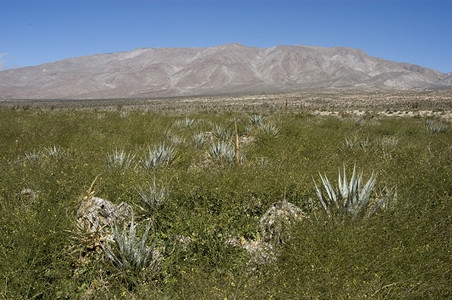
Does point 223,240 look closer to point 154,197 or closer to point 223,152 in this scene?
point 154,197

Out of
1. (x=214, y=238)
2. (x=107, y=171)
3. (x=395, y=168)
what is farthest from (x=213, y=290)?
(x=395, y=168)

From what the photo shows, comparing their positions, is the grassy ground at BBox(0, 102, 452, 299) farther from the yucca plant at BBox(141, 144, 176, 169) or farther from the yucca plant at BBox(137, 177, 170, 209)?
the yucca plant at BBox(141, 144, 176, 169)

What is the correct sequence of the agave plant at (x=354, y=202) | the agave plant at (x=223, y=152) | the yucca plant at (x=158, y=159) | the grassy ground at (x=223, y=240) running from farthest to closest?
1. the agave plant at (x=223, y=152)
2. the yucca plant at (x=158, y=159)
3. the agave plant at (x=354, y=202)
4. the grassy ground at (x=223, y=240)

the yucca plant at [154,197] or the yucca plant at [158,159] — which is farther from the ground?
the yucca plant at [158,159]

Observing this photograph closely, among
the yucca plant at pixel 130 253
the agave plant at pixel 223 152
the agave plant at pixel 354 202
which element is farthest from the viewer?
the agave plant at pixel 223 152

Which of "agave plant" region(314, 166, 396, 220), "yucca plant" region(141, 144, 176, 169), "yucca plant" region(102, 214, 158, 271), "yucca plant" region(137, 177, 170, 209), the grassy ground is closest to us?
the grassy ground

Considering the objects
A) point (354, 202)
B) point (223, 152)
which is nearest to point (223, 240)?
point (354, 202)

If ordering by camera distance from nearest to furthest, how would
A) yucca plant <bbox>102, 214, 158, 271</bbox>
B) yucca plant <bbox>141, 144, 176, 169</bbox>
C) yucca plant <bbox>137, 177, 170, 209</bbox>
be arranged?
yucca plant <bbox>102, 214, 158, 271</bbox>
yucca plant <bbox>137, 177, 170, 209</bbox>
yucca plant <bbox>141, 144, 176, 169</bbox>

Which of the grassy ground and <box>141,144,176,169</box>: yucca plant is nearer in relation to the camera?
the grassy ground

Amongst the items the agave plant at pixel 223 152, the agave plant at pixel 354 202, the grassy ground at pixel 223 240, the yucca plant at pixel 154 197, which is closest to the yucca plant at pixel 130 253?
the grassy ground at pixel 223 240

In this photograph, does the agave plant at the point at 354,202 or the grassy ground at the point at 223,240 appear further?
the agave plant at the point at 354,202

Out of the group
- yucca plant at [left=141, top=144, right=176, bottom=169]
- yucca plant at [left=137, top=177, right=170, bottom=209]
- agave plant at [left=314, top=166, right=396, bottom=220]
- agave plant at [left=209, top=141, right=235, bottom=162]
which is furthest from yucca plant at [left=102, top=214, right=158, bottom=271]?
agave plant at [left=209, top=141, right=235, bottom=162]

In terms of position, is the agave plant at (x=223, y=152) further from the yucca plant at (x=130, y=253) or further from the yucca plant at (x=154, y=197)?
the yucca plant at (x=130, y=253)

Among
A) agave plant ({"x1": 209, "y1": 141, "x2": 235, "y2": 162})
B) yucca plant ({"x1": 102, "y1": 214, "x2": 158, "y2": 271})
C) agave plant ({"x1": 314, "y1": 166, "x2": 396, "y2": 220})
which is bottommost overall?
yucca plant ({"x1": 102, "y1": 214, "x2": 158, "y2": 271})
